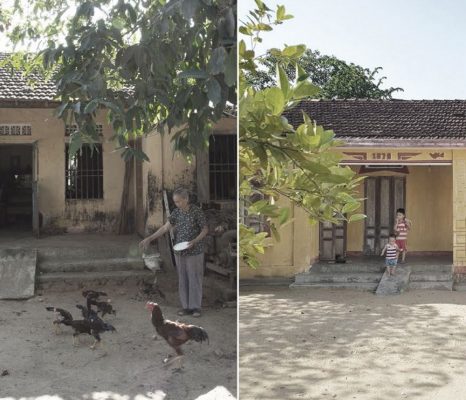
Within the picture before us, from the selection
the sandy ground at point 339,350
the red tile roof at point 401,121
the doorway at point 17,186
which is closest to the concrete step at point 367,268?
the sandy ground at point 339,350

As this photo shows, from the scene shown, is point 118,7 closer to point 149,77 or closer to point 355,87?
point 149,77

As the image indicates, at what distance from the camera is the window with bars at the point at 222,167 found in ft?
3.14

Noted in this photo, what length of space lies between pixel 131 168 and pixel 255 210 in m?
0.21

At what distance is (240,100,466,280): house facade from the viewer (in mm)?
2307

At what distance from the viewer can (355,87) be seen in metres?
1.33

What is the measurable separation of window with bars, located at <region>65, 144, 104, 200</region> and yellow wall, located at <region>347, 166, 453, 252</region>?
1824 mm

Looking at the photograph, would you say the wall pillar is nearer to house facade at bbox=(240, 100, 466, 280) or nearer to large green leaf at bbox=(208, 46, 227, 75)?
house facade at bbox=(240, 100, 466, 280)

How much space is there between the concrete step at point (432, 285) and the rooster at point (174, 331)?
1.69 m

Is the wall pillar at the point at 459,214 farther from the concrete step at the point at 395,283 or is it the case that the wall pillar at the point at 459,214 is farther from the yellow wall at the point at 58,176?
the yellow wall at the point at 58,176

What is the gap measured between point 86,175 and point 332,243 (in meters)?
1.30

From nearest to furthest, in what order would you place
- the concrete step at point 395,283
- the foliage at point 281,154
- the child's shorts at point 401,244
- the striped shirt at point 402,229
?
the foliage at point 281,154
the concrete step at point 395,283
the child's shorts at point 401,244
the striped shirt at point 402,229

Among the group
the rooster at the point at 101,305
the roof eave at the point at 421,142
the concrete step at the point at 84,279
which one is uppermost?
the roof eave at the point at 421,142

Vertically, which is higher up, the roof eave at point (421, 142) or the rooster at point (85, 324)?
the roof eave at point (421, 142)

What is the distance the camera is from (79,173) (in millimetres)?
934
